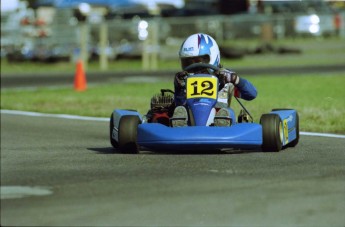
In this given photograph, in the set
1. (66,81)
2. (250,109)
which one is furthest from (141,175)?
(66,81)

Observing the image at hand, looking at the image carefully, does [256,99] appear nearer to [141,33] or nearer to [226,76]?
[226,76]

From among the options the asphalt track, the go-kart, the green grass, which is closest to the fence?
the green grass

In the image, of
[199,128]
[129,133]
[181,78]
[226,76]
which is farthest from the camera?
[181,78]

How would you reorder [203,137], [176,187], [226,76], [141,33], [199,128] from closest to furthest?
[176,187] → [203,137] → [199,128] → [226,76] → [141,33]

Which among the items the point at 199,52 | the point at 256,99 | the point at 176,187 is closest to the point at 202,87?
the point at 199,52

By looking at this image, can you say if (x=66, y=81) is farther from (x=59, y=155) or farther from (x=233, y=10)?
(x=233, y=10)

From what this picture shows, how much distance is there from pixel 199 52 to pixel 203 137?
1.33 metres

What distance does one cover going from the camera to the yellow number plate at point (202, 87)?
10.2 meters

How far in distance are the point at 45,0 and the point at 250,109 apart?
27602 mm

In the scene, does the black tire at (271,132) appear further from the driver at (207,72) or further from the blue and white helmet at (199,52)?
the blue and white helmet at (199,52)

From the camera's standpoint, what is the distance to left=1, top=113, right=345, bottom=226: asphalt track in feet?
22.6

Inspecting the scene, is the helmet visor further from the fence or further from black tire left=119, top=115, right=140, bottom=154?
the fence

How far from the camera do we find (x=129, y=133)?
33.4 feet

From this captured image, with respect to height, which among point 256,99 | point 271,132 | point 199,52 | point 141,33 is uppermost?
point 199,52
